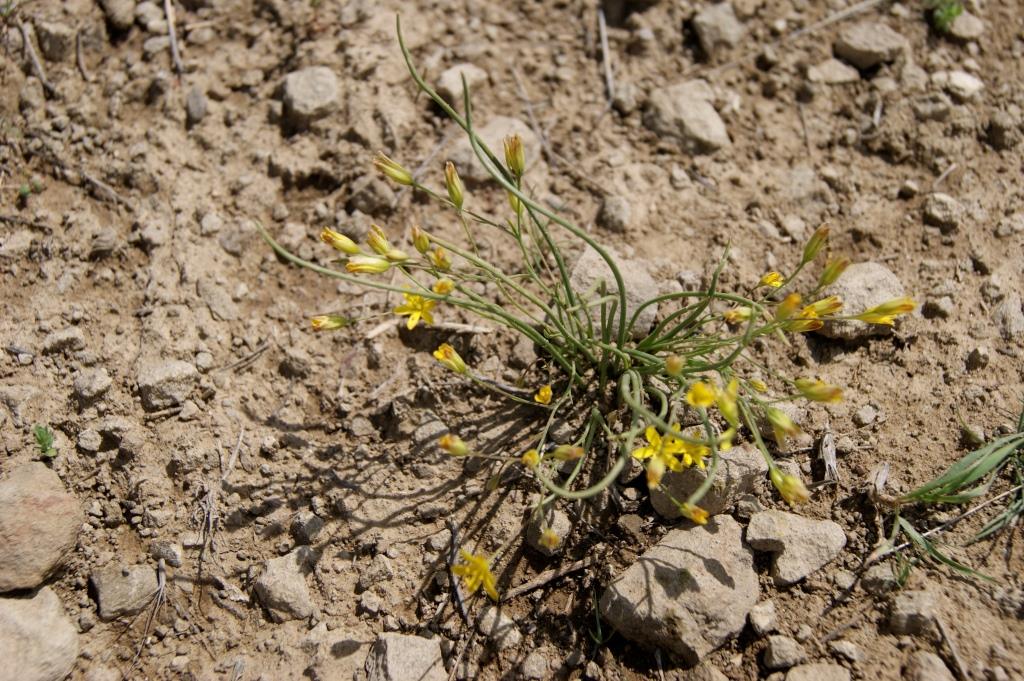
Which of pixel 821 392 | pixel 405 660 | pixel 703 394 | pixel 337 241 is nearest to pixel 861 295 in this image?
pixel 821 392

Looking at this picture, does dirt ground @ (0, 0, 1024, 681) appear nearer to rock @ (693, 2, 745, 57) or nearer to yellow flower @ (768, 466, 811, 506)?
rock @ (693, 2, 745, 57)

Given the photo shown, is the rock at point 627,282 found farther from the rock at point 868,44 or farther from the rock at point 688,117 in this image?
the rock at point 868,44

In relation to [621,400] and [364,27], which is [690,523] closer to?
[621,400]

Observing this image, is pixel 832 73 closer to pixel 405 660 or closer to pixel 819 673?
pixel 819 673

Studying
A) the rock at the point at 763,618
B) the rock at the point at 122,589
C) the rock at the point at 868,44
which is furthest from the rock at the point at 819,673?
the rock at the point at 868,44

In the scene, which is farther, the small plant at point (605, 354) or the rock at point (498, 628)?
the rock at point (498, 628)

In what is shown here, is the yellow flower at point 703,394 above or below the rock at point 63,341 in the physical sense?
above

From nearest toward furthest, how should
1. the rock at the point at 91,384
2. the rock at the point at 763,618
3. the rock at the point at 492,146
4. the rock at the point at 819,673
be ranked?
the rock at the point at 819,673 → the rock at the point at 763,618 → the rock at the point at 91,384 → the rock at the point at 492,146
